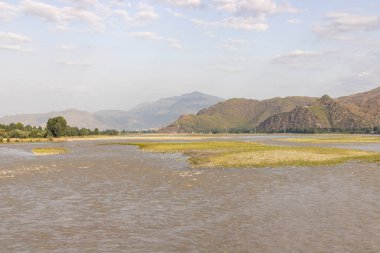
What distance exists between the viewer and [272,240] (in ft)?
67.5

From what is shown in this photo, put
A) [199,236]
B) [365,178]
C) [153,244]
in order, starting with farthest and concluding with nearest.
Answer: [365,178] < [199,236] < [153,244]

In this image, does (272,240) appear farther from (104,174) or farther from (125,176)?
(104,174)

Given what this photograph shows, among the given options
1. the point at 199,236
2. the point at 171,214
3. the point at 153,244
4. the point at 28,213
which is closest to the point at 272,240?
the point at 199,236

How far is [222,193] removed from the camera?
34344mm

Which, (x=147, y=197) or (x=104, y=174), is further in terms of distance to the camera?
(x=104, y=174)

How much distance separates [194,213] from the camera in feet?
88.1

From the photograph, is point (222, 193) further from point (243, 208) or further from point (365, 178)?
point (365, 178)

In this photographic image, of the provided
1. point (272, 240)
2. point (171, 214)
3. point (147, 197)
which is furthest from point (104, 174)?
point (272, 240)

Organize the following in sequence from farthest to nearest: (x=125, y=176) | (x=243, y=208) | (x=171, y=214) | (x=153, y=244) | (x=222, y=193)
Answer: (x=125, y=176), (x=222, y=193), (x=243, y=208), (x=171, y=214), (x=153, y=244)

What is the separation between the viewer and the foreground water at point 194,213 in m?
20.1

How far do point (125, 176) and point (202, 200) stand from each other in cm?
1813

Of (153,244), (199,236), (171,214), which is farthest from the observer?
(171,214)

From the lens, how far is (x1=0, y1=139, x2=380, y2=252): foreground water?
20141 millimetres

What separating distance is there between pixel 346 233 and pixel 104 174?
34076 millimetres
